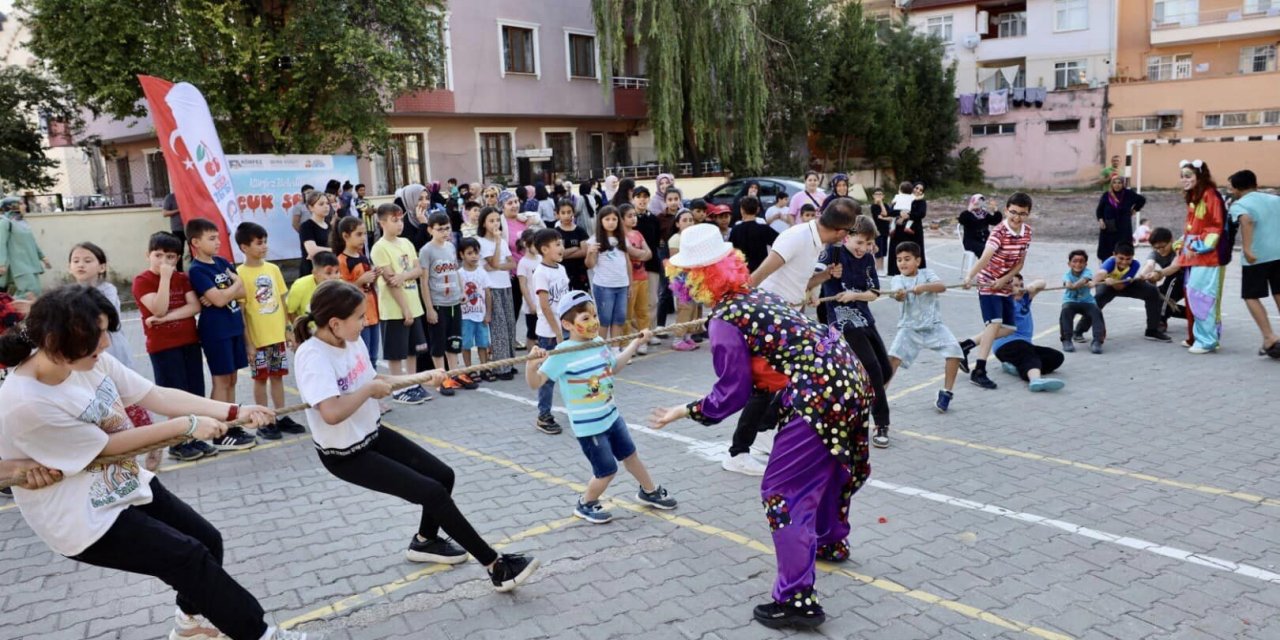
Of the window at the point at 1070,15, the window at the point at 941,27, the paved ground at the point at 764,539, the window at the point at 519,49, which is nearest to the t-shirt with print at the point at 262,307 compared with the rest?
the paved ground at the point at 764,539

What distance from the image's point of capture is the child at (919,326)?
7.34 metres

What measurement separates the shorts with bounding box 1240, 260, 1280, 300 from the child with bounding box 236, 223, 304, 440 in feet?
32.3

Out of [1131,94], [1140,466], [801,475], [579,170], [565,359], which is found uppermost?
[1131,94]

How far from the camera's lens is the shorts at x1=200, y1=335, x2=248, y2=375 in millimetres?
6996

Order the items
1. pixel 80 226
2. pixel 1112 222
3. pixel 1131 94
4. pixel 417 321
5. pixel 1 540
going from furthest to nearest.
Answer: pixel 1131 94 < pixel 80 226 < pixel 1112 222 < pixel 417 321 < pixel 1 540

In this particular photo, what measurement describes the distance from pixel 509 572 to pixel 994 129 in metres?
41.6

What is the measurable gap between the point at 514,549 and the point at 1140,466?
4460mm

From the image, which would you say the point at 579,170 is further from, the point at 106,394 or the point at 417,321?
the point at 106,394

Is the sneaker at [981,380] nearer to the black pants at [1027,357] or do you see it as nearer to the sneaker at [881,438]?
the black pants at [1027,357]

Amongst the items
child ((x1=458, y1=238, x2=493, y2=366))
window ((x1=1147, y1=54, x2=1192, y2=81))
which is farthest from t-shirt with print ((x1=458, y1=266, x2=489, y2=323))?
window ((x1=1147, y1=54, x2=1192, y2=81))

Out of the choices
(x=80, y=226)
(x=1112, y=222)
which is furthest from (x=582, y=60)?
(x=1112, y=222)

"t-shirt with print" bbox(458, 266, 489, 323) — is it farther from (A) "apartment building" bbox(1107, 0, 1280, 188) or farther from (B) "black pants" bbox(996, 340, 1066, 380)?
(A) "apartment building" bbox(1107, 0, 1280, 188)

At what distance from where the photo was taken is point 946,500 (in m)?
5.57

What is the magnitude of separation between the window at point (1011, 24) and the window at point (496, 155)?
1020 inches
